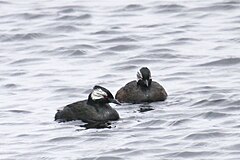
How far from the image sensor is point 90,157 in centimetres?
2048

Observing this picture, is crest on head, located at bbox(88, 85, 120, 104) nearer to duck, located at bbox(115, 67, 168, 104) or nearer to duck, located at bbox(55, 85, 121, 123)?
duck, located at bbox(55, 85, 121, 123)

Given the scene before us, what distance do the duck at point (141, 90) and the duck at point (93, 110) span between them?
147cm

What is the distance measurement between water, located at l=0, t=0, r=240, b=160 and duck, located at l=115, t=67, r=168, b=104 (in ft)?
1.05

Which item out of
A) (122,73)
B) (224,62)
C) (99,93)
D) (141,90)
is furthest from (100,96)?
(224,62)

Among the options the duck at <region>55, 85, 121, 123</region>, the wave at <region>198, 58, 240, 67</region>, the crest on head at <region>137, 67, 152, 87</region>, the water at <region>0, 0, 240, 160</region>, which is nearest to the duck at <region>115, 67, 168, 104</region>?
the crest on head at <region>137, 67, 152, 87</region>

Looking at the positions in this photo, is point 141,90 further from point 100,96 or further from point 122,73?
point 122,73

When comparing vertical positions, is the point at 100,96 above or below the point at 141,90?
above

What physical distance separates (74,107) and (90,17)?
42.2 feet

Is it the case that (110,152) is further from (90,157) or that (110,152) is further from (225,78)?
(225,78)

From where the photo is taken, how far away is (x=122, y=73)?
29344 millimetres

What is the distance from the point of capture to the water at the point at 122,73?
2144 cm

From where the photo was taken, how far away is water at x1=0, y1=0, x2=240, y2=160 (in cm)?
2144

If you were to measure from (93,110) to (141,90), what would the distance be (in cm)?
215

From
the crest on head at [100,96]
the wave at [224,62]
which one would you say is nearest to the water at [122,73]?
the wave at [224,62]
